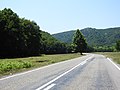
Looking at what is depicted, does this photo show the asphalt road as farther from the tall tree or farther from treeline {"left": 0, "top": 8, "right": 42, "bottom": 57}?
the tall tree

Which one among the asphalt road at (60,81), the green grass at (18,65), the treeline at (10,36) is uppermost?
the treeline at (10,36)

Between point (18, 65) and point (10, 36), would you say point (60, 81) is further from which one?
point (10, 36)

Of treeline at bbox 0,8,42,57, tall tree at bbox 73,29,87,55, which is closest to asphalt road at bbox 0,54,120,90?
treeline at bbox 0,8,42,57

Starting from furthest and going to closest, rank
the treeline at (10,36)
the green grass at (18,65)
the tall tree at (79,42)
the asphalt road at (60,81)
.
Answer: the tall tree at (79,42)
the treeline at (10,36)
the green grass at (18,65)
the asphalt road at (60,81)

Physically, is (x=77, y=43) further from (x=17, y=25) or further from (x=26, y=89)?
(x=26, y=89)

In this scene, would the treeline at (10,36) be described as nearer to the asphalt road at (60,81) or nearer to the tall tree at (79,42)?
the tall tree at (79,42)

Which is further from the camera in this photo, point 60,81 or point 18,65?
point 18,65

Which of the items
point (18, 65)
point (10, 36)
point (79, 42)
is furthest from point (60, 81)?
point (79, 42)

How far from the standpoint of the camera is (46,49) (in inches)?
4646

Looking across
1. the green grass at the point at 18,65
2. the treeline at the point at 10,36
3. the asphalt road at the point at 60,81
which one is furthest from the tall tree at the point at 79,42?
the asphalt road at the point at 60,81

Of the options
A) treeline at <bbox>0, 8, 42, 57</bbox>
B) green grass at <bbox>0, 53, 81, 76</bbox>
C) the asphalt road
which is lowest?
the asphalt road

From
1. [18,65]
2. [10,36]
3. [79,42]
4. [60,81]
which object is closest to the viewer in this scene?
[60,81]

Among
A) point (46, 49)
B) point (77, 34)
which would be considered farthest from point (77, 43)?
point (46, 49)

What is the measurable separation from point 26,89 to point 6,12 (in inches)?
2508
